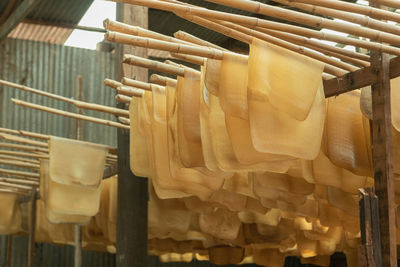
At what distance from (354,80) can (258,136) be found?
87 cm

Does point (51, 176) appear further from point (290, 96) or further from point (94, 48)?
point (94, 48)

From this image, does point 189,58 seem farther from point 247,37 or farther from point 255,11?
point 255,11

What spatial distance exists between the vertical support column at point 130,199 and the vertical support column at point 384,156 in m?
3.24

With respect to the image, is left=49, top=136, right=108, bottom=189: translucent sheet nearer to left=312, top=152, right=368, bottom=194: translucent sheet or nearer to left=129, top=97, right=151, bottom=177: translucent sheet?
left=129, top=97, right=151, bottom=177: translucent sheet

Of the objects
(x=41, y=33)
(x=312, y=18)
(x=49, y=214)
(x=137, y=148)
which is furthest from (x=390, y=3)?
(x=41, y=33)

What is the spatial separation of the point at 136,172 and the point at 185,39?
201cm

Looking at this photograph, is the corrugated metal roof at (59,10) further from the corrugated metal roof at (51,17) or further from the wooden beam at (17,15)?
the wooden beam at (17,15)

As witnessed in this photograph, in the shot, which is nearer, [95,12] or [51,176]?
[51,176]

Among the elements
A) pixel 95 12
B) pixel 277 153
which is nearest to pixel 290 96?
pixel 277 153

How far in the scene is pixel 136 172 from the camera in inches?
249

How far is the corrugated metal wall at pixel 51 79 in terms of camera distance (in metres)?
12.9

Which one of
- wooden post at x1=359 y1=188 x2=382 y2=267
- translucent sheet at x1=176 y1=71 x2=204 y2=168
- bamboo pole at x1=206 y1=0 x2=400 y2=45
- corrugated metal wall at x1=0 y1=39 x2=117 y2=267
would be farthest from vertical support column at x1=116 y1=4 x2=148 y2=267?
corrugated metal wall at x1=0 y1=39 x2=117 y2=267

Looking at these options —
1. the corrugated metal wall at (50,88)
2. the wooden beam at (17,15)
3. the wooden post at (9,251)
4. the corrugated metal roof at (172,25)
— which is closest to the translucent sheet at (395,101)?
the wooden beam at (17,15)

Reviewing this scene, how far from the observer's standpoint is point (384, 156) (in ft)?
13.4
